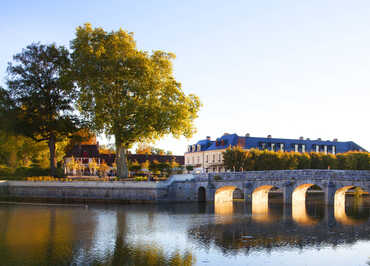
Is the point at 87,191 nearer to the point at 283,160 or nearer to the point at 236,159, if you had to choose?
the point at 236,159

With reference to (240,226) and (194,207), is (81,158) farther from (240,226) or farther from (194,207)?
(240,226)

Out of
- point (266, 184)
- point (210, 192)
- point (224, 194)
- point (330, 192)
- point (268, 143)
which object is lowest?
point (224, 194)

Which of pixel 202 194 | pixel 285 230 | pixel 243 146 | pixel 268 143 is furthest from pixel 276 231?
pixel 268 143

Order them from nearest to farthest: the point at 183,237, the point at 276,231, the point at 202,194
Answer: the point at 183,237 < the point at 276,231 < the point at 202,194

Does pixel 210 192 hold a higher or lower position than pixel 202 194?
higher

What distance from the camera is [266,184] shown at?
56.4 m

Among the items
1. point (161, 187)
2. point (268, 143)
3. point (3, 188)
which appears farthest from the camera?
point (268, 143)

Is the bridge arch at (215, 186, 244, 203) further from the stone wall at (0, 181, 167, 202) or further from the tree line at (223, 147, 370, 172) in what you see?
the tree line at (223, 147, 370, 172)

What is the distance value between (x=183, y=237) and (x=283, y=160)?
2380 inches

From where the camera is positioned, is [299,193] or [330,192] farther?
[299,193]

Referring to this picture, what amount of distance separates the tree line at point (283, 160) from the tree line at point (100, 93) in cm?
2715

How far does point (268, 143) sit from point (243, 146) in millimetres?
7262

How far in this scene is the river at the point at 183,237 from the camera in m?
25.1

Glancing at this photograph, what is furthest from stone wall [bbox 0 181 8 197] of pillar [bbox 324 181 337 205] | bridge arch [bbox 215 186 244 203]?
pillar [bbox 324 181 337 205]
